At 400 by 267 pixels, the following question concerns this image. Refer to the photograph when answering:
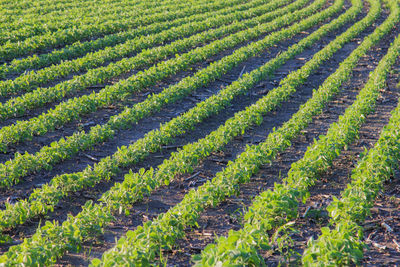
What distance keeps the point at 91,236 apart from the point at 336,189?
4118mm

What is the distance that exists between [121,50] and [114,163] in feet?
26.2

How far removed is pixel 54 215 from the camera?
6355 millimetres

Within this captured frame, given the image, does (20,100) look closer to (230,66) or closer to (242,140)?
(242,140)

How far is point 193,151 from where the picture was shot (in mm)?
7727

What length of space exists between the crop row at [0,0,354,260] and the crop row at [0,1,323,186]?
1.04 m

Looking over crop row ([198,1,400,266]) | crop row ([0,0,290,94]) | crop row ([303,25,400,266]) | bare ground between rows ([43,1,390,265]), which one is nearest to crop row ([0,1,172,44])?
crop row ([0,0,290,94])

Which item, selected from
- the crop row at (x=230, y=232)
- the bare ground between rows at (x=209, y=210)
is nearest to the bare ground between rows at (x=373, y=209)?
the crop row at (x=230, y=232)

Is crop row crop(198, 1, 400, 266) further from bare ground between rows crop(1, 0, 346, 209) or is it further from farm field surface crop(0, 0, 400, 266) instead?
bare ground between rows crop(1, 0, 346, 209)

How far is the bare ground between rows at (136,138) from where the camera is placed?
664 centimetres

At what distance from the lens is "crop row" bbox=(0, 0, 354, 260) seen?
16.8 ft

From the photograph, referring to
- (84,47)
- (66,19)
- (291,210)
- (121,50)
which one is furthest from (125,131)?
(66,19)

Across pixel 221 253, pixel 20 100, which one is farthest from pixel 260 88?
pixel 221 253

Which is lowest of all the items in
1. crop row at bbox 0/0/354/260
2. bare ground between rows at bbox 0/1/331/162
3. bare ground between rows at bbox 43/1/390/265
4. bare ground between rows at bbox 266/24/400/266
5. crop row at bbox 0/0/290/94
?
bare ground between rows at bbox 266/24/400/266

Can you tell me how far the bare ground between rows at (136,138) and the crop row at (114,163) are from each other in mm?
157
